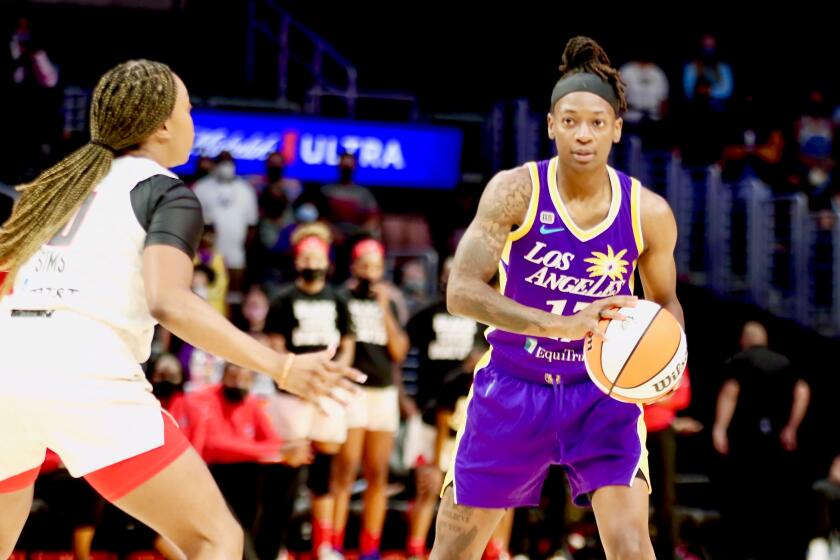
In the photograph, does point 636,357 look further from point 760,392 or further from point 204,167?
point 204,167

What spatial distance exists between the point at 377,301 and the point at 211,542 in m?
5.62

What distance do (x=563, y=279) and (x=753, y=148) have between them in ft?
31.9

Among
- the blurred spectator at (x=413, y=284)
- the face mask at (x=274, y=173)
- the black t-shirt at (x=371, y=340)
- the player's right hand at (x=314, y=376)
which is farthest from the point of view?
the face mask at (x=274, y=173)

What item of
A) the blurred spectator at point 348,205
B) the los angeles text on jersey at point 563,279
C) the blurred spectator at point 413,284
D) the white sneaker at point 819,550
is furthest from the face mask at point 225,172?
the los angeles text on jersey at point 563,279

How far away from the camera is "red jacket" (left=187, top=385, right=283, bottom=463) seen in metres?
7.81

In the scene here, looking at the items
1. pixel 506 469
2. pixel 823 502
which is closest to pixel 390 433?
pixel 823 502

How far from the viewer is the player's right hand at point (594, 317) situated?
4188mm

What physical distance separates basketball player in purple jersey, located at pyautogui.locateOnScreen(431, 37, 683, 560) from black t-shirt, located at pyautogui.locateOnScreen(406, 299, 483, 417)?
435cm

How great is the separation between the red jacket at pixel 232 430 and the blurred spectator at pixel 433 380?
1125 millimetres

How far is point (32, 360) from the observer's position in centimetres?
341

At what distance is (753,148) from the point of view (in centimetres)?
1371

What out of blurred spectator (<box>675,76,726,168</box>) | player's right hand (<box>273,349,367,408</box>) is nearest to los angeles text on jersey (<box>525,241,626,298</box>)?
player's right hand (<box>273,349,367,408</box>)

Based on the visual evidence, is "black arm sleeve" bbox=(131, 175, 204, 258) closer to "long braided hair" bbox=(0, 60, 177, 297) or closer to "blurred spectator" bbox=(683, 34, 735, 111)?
"long braided hair" bbox=(0, 60, 177, 297)

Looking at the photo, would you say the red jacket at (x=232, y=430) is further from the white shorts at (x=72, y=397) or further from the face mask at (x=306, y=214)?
the white shorts at (x=72, y=397)
